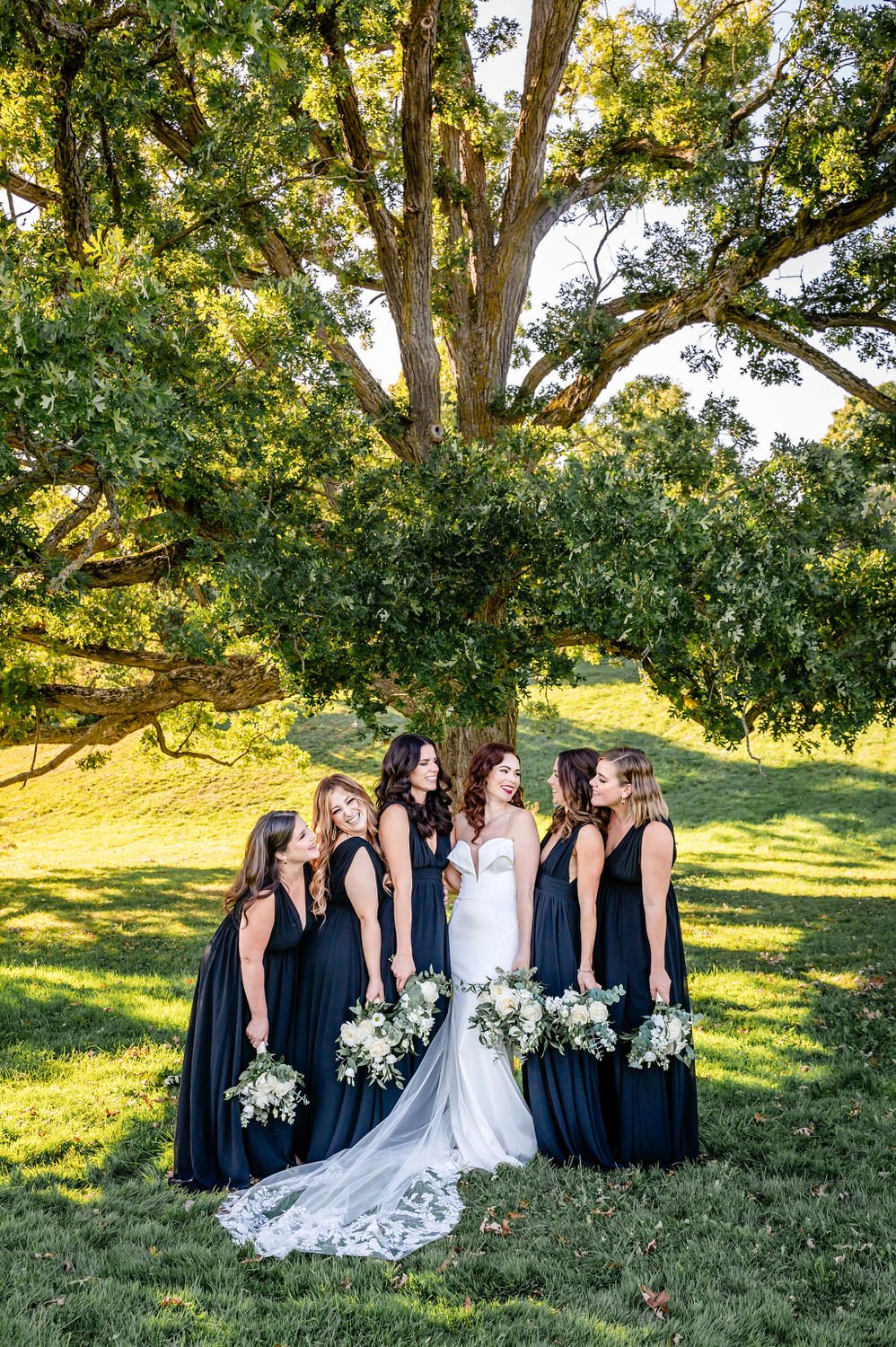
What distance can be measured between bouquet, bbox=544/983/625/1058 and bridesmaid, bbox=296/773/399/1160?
3.54 feet

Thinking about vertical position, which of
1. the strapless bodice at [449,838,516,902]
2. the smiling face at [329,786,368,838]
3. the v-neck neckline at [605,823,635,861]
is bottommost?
the strapless bodice at [449,838,516,902]

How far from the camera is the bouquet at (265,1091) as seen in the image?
5.62 m

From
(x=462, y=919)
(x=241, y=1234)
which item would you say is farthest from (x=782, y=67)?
(x=241, y=1234)

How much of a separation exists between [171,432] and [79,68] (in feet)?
13.5

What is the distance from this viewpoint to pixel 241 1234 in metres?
5.00

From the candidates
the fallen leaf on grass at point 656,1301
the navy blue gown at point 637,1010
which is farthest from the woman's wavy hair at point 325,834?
the fallen leaf on grass at point 656,1301

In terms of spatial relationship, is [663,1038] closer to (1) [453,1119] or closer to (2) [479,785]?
(1) [453,1119]

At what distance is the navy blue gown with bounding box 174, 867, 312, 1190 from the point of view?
574cm

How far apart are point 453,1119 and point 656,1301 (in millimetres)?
1923

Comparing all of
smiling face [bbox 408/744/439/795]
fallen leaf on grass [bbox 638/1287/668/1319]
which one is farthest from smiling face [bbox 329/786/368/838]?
fallen leaf on grass [bbox 638/1287/668/1319]

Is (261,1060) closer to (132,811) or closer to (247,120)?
(247,120)

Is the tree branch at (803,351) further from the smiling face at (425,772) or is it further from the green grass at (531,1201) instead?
the smiling face at (425,772)

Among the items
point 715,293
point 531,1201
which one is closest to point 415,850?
point 531,1201

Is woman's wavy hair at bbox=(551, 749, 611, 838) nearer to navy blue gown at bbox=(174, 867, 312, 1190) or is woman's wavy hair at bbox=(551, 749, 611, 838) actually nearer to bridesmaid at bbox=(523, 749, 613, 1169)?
bridesmaid at bbox=(523, 749, 613, 1169)
